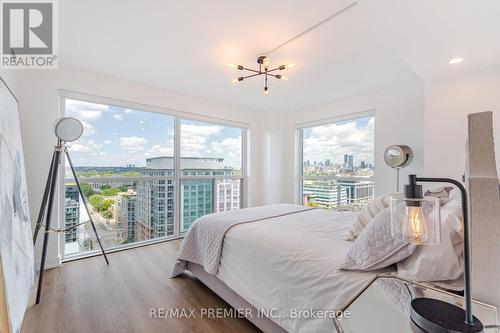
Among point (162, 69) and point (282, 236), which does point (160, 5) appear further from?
point (282, 236)

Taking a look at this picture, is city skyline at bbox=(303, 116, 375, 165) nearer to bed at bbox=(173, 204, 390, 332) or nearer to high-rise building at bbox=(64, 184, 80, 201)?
bed at bbox=(173, 204, 390, 332)

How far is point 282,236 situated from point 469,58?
223cm

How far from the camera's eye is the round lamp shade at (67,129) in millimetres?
2316

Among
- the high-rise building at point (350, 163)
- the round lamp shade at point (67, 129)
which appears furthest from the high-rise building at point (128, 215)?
the high-rise building at point (350, 163)

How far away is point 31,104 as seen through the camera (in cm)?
257

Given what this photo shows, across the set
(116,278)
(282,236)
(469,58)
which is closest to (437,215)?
(282,236)

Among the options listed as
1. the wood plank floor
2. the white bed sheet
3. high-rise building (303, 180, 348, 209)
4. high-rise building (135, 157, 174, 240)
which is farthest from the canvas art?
high-rise building (303, 180, 348, 209)

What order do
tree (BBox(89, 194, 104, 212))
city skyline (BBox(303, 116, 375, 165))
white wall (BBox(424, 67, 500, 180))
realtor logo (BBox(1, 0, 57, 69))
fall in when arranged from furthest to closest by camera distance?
1. city skyline (BBox(303, 116, 375, 165))
2. tree (BBox(89, 194, 104, 212))
3. white wall (BBox(424, 67, 500, 180))
4. realtor logo (BBox(1, 0, 57, 69))

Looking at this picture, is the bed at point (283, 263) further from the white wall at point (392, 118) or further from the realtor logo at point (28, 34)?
the realtor logo at point (28, 34)

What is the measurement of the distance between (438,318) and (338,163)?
3.67 meters

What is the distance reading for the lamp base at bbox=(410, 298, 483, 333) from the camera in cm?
71

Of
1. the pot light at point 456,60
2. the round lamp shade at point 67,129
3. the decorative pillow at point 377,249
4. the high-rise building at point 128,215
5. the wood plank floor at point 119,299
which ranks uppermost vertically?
the pot light at point 456,60

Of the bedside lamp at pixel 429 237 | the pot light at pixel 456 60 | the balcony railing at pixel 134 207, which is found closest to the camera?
the bedside lamp at pixel 429 237

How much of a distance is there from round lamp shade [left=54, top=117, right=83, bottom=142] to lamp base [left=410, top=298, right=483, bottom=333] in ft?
10.1
